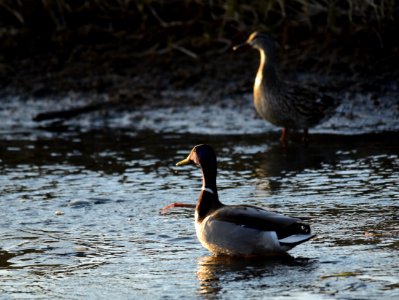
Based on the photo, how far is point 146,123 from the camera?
14.5m

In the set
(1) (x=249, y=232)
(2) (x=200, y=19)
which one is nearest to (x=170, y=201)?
(1) (x=249, y=232)

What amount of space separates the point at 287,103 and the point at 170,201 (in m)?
3.41

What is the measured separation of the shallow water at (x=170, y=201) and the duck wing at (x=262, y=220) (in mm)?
229

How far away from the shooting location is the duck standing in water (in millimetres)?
13211

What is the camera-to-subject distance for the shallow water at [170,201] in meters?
7.37

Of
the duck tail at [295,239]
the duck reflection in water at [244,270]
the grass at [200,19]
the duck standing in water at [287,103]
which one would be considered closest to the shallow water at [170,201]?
the duck reflection in water at [244,270]

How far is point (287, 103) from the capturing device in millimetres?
13227

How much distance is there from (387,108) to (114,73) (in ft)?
13.0

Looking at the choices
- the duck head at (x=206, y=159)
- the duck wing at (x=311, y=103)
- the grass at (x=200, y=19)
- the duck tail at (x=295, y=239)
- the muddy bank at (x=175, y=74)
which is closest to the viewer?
the duck tail at (x=295, y=239)

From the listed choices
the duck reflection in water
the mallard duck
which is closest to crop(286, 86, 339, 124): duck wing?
the mallard duck

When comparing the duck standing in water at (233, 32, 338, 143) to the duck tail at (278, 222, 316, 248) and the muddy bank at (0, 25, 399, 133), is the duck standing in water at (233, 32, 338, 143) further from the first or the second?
the duck tail at (278, 222, 316, 248)

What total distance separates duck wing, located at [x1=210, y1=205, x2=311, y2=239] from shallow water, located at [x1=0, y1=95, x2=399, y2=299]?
0.23 meters

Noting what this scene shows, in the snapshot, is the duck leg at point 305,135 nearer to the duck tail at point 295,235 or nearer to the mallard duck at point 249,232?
the mallard duck at point 249,232

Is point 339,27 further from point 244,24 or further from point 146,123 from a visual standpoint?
point 146,123
